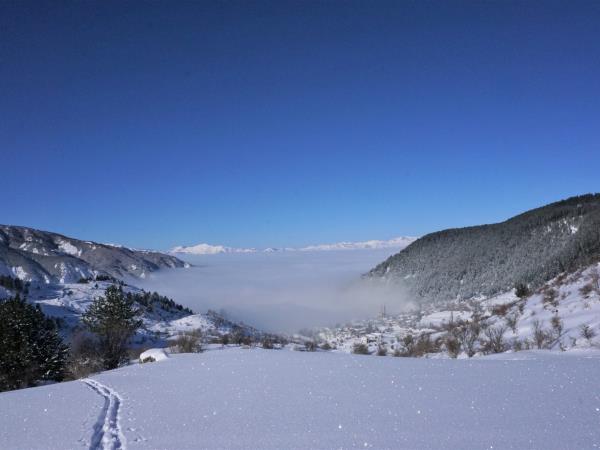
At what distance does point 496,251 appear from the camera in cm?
14038

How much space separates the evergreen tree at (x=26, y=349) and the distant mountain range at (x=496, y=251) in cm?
9570

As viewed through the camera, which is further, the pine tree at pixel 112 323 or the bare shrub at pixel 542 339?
the pine tree at pixel 112 323

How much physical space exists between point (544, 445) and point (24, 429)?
7.26 meters

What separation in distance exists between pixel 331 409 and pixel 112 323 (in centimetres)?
3250

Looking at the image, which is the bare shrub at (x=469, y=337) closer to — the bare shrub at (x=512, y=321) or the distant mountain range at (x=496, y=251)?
the bare shrub at (x=512, y=321)

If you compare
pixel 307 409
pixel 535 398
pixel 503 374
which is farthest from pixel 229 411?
pixel 503 374

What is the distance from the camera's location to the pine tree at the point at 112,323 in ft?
99.5

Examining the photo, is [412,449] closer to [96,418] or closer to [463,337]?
[96,418]

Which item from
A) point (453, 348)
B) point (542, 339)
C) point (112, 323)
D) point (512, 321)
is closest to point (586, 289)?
point (512, 321)

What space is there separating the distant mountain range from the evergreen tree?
95703mm

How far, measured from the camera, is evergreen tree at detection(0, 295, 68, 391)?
2819cm

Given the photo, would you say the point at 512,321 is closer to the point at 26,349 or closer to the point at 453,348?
the point at 453,348

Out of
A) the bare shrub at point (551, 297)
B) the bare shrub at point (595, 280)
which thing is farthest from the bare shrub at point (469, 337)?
the bare shrub at point (595, 280)

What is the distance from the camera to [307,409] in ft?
19.4
